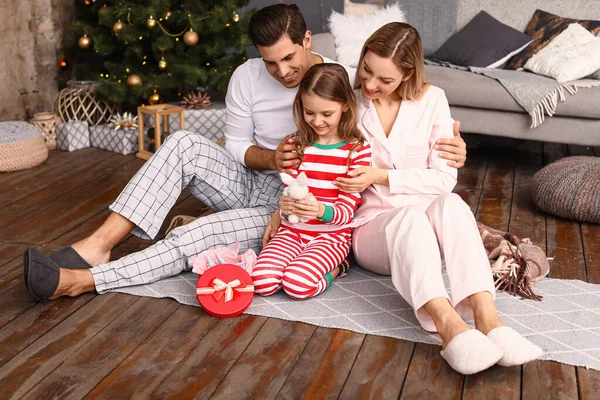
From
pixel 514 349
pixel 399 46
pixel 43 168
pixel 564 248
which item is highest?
pixel 399 46

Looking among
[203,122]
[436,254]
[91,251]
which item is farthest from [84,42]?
[436,254]

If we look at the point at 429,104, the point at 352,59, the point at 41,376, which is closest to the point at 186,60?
the point at 352,59

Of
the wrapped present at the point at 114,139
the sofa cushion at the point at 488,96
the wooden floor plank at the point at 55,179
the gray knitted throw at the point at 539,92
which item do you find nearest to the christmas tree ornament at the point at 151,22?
the wrapped present at the point at 114,139

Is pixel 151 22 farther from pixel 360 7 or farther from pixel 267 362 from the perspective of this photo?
pixel 267 362

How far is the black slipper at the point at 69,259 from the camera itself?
83.5 inches

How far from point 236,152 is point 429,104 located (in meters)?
0.69

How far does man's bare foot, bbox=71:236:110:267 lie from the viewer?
219cm

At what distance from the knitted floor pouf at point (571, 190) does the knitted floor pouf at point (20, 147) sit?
2.46 meters

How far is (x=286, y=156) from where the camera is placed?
218cm

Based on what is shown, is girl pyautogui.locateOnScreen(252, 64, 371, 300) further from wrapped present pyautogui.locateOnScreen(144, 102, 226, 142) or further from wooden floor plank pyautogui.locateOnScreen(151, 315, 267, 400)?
wrapped present pyautogui.locateOnScreen(144, 102, 226, 142)

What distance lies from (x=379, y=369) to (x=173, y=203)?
0.89 metres

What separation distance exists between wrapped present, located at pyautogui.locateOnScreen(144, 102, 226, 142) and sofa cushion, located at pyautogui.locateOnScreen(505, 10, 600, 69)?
1670 millimetres

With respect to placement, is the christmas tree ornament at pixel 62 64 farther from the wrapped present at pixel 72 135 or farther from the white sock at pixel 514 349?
the white sock at pixel 514 349

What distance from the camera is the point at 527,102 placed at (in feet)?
11.3
